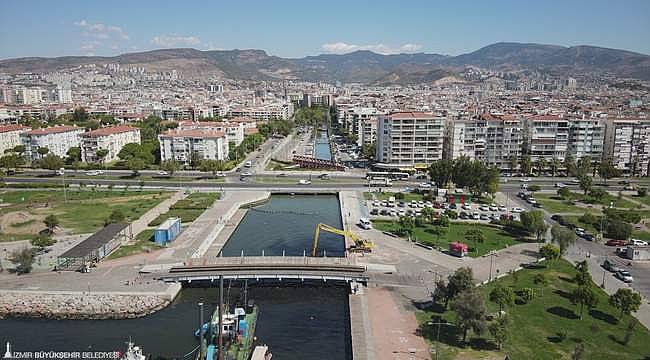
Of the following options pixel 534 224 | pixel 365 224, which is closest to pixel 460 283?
pixel 534 224

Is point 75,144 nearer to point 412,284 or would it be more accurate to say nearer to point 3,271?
point 3,271

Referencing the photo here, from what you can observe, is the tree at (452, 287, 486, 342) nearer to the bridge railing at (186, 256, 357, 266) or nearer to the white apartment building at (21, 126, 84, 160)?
the bridge railing at (186, 256, 357, 266)

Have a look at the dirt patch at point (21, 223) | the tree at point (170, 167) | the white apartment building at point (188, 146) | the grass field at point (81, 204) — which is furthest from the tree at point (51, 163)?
the dirt patch at point (21, 223)

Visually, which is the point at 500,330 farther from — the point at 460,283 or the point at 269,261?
the point at 269,261

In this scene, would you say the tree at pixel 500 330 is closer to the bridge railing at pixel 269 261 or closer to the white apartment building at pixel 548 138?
the bridge railing at pixel 269 261

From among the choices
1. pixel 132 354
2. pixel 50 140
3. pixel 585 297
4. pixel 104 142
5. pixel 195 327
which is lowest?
pixel 195 327
